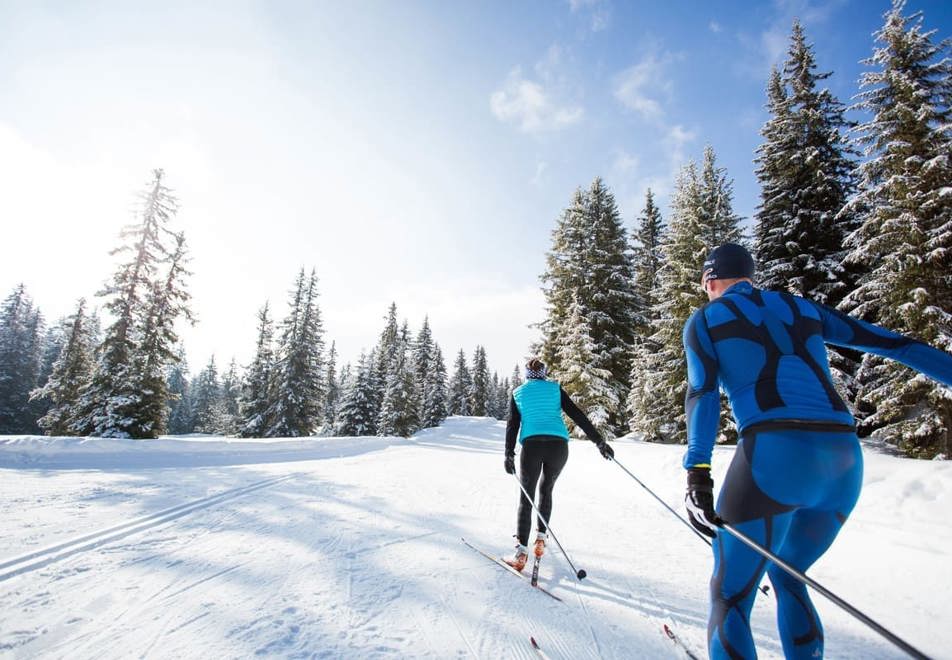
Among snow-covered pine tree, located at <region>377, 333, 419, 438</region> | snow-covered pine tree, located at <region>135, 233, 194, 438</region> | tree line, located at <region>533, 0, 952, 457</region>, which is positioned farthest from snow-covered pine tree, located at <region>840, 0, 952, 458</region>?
snow-covered pine tree, located at <region>377, 333, 419, 438</region>

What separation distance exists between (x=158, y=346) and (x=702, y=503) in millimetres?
23898

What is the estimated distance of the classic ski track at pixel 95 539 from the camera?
11.6ft

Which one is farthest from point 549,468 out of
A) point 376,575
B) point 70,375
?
point 70,375

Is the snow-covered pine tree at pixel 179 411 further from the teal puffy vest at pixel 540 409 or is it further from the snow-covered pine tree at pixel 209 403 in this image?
the teal puffy vest at pixel 540 409

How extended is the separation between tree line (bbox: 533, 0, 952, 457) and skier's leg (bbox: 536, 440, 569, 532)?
1093cm

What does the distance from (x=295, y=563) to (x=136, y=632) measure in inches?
57.5

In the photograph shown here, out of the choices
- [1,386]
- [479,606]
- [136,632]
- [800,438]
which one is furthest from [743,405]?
[1,386]

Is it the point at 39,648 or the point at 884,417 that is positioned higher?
the point at 884,417

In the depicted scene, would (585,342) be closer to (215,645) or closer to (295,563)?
(295,563)

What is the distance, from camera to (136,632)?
8.91ft

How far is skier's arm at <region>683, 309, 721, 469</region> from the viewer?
6.93 ft

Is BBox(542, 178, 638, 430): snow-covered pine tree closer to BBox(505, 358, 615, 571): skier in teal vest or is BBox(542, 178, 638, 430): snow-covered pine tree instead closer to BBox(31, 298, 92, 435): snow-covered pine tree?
BBox(505, 358, 615, 571): skier in teal vest

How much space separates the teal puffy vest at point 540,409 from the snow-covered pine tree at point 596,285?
1637 centimetres

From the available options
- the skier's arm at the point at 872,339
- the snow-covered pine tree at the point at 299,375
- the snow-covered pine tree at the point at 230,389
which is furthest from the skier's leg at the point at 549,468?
the snow-covered pine tree at the point at 230,389
